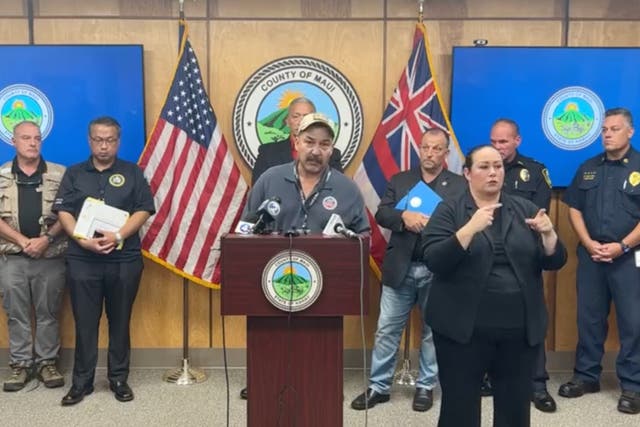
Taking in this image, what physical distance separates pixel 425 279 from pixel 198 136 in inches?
65.1

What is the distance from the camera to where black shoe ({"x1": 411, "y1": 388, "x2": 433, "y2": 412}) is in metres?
3.46

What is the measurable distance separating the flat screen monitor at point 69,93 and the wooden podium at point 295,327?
6.96 feet

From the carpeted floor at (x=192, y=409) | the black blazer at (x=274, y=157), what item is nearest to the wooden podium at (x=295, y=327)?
the carpeted floor at (x=192, y=409)

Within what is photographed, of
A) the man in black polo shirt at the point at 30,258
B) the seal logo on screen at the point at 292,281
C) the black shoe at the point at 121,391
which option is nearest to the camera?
the seal logo on screen at the point at 292,281

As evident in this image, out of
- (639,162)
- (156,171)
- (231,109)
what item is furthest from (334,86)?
(639,162)

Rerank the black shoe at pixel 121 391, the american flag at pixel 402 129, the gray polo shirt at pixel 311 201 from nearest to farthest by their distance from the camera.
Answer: the gray polo shirt at pixel 311 201
the black shoe at pixel 121 391
the american flag at pixel 402 129

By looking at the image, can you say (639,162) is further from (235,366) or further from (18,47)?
(18,47)

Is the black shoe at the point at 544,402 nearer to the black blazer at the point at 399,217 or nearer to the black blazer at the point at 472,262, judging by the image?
the black blazer at the point at 399,217

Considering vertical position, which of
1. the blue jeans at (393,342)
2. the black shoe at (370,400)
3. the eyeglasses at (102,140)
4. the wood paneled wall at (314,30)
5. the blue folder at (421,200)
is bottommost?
the black shoe at (370,400)

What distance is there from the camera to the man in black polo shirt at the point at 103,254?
351 centimetres

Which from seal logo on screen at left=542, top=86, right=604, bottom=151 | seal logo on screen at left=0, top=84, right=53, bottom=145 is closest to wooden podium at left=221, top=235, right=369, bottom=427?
seal logo on screen at left=542, top=86, right=604, bottom=151

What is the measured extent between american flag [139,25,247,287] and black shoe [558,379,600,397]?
223 cm

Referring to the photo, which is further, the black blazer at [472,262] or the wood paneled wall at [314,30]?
the wood paneled wall at [314,30]

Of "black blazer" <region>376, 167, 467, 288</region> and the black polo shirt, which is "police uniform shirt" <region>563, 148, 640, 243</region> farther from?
the black polo shirt
